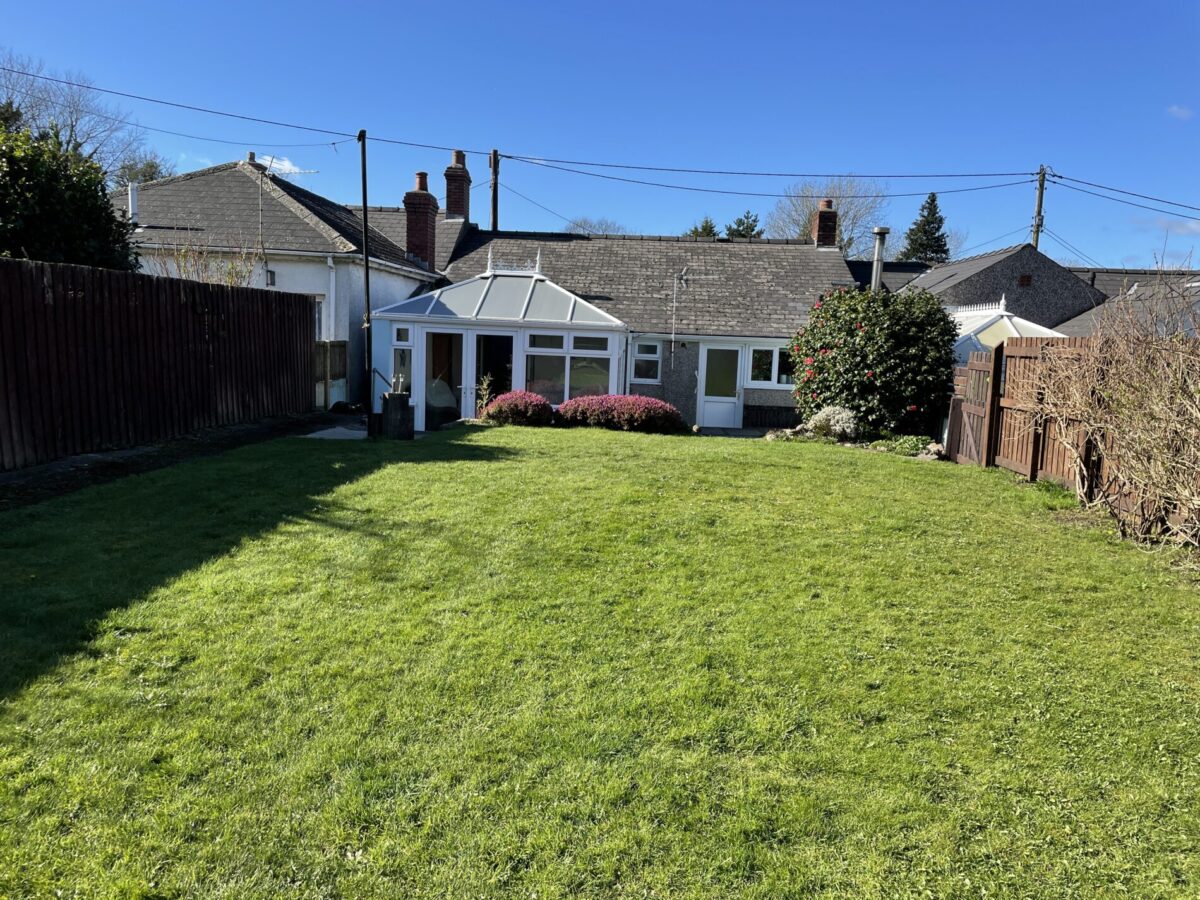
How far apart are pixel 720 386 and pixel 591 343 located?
4.01m

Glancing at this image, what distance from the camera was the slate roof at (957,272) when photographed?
86.2ft

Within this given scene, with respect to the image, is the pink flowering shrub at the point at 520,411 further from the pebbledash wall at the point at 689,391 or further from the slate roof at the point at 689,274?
the slate roof at the point at 689,274

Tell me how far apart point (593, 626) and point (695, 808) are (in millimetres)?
1743

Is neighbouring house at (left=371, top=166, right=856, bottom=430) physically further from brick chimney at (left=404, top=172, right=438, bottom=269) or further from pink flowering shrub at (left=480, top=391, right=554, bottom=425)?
pink flowering shrub at (left=480, top=391, right=554, bottom=425)

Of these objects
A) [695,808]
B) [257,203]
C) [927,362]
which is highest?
[257,203]

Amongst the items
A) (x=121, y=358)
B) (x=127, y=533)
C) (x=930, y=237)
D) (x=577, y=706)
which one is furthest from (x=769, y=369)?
(x=930, y=237)

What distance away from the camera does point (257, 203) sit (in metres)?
19.2

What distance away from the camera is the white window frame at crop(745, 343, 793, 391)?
63.7ft

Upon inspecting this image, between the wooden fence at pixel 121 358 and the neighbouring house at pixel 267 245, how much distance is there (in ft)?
11.8

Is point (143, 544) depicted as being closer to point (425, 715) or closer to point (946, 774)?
point (425, 715)

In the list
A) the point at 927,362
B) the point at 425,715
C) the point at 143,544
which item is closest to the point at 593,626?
the point at 425,715

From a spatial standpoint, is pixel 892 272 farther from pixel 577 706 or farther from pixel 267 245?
pixel 577 706

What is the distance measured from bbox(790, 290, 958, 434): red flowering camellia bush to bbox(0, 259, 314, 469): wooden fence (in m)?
11.4

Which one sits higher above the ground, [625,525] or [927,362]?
[927,362]
